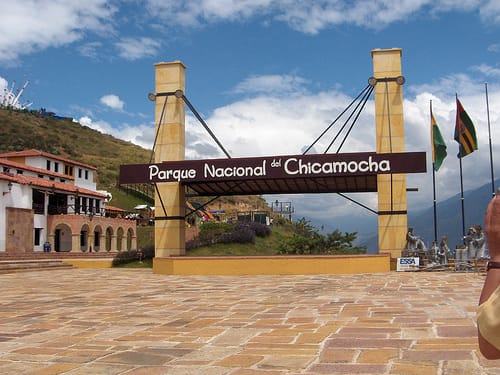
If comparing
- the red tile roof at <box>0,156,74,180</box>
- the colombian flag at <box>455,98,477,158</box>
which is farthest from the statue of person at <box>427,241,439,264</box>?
the red tile roof at <box>0,156,74,180</box>

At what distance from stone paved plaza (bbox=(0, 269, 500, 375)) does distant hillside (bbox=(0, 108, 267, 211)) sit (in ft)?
187

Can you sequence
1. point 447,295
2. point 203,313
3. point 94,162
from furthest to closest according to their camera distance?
point 94,162 → point 447,295 → point 203,313

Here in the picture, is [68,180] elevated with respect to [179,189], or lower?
elevated

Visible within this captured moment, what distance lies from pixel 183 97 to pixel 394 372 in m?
17.5

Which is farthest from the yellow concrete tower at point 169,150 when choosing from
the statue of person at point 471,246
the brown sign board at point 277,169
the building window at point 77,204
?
the building window at point 77,204

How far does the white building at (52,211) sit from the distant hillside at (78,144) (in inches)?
747

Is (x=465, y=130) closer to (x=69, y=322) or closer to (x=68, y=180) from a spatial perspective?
(x=69, y=322)

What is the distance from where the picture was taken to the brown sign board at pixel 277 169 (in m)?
17.3

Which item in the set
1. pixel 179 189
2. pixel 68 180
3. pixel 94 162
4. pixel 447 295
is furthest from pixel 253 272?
pixel 94 162

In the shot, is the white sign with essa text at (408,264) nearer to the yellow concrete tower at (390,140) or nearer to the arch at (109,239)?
the yellow concrete tower at (390,140)

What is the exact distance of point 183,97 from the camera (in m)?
20.7

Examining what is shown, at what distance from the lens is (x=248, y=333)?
21.2 ft

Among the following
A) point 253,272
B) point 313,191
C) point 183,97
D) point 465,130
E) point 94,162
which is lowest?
point 253,272

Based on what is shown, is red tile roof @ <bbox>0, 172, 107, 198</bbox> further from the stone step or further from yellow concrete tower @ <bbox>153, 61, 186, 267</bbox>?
yellow concrete tower @ <bbox>153, 61, 186, 267</bbox>
